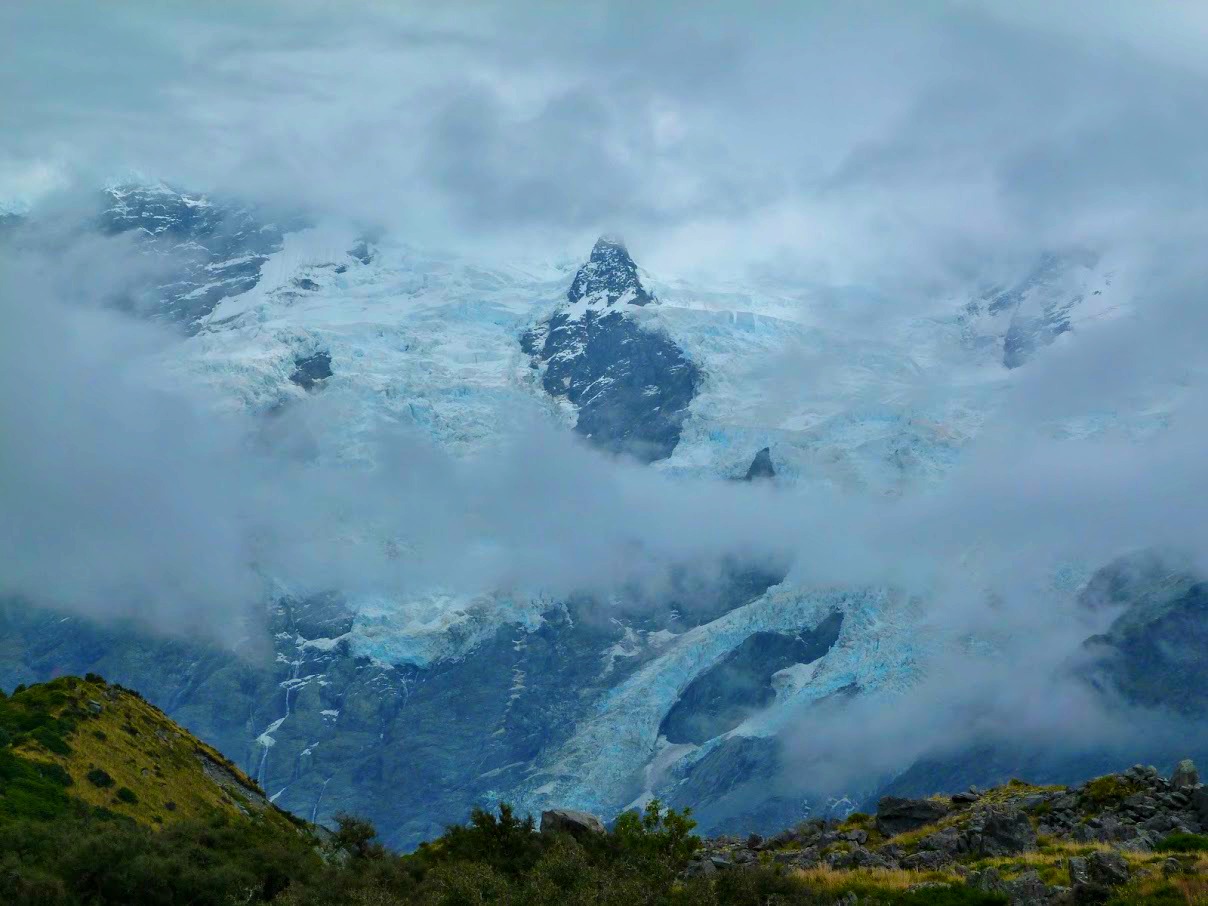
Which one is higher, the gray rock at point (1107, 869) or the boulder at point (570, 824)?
the boulder at point (570, 824)

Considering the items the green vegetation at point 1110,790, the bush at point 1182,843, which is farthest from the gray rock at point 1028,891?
the green vegetation at point 1110,790

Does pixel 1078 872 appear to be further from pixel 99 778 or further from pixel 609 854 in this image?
pixel 99 778

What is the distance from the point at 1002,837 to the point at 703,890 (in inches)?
497

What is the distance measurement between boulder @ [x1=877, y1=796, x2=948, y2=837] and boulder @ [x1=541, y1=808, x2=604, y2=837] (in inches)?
602

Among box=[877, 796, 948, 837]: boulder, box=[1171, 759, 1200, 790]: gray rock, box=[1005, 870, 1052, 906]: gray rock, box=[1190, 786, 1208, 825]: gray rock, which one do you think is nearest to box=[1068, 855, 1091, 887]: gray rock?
box=[1005, 870, 1052, 906]: gray rock

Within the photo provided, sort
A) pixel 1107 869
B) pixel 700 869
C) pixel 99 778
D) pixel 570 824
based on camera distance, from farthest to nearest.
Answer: pixel 99 778 → pixel 570 824 → pixel 700 869 → pixel 1107 869

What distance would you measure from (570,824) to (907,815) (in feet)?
60.2

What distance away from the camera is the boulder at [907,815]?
61.2 meters

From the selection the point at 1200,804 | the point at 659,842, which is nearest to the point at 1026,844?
the point at 1200,804

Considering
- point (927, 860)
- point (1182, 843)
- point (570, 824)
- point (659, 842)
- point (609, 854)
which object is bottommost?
point (1182, 843)

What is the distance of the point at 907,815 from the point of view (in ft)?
203

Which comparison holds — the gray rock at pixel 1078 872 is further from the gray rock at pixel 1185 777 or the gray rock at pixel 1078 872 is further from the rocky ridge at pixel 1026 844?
the gray rock at pixel 1185 777

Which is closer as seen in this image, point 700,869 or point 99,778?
point 700,869

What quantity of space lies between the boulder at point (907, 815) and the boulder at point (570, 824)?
1528cm
